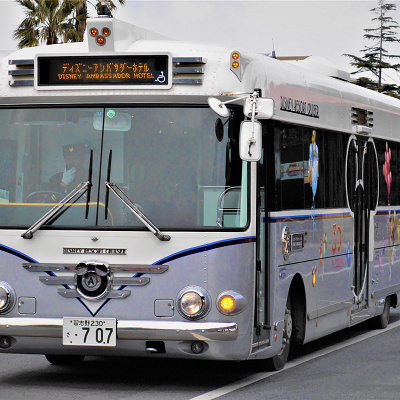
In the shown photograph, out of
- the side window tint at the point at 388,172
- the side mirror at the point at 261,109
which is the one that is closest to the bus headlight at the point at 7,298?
the side mirror at the point at 261,109

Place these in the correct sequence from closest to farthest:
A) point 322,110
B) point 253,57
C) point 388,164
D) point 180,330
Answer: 1. point 180,330
2. point 253,57
3. point 322,110
4. point 388,164

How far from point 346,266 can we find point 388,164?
253 cm

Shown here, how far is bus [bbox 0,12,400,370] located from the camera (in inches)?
372

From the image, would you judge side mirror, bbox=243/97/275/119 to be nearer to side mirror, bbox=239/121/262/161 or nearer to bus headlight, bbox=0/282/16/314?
side mirror, bbox=239/121/262/161

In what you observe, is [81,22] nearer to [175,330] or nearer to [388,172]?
[388,172]

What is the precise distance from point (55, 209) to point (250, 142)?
5.85ft

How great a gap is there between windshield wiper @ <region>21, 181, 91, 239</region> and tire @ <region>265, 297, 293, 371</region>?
2430mm

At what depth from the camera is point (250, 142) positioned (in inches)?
364

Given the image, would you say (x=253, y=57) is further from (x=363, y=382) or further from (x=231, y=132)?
(x=363, y=382)

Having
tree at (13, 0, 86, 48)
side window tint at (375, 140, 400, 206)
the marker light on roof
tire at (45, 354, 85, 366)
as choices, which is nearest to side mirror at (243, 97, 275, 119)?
the marker light on roof

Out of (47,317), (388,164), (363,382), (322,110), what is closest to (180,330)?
(47,317)

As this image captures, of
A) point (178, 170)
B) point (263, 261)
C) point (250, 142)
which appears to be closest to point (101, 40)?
point (178, 170)

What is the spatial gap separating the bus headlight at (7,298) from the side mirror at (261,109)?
2511mm

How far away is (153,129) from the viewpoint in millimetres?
9672
